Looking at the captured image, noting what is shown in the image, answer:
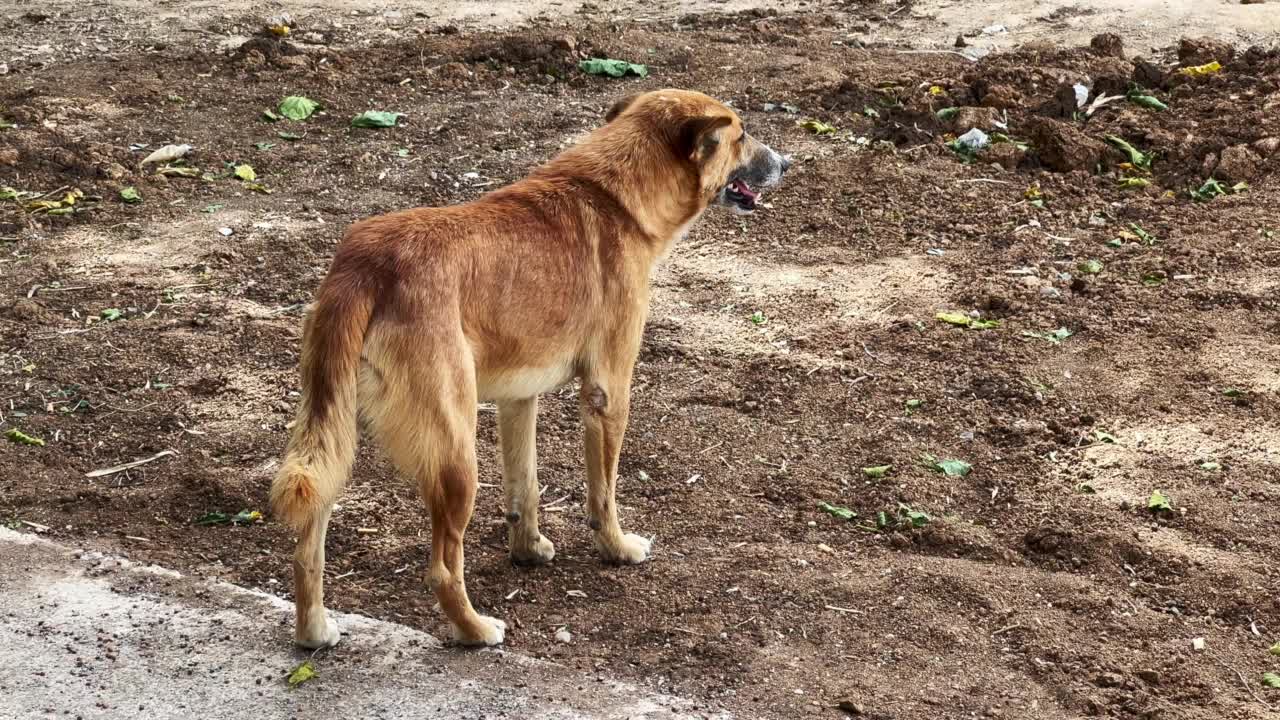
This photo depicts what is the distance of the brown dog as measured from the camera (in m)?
4.68

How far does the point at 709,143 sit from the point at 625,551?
5.14ft

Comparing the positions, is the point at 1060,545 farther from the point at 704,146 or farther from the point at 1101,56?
the point at 1101,56

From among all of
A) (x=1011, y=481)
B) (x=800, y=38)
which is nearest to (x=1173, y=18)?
(x=800, y=38)

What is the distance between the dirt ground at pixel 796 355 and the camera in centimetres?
538

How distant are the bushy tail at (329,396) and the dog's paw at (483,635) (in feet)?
2.24

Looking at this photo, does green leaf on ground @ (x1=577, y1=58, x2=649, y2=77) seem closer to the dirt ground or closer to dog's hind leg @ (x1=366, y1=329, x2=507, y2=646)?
the dirt ground

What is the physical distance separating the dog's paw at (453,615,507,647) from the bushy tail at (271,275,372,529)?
2.24ft

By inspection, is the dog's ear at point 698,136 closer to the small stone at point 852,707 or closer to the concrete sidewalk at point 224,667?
the concrete sidewalk at point 224,667

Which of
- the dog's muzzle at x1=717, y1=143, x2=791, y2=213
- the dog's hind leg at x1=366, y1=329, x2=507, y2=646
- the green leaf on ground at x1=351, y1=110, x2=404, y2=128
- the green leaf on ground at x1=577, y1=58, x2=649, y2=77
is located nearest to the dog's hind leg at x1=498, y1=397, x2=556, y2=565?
the dog's hind leg at x1=366, y1=329, x2=507, y2=646

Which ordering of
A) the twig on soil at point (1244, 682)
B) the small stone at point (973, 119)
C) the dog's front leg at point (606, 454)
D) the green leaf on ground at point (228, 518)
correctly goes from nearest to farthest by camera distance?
the twig on soil at point (1244, 682) → the dog's front leg at point (606, 454) → the green leaf on ground at point (228, 518) → the small stone at point (973, 119)

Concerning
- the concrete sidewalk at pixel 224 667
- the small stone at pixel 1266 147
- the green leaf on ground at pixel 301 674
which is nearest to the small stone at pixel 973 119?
the small stone at pixel 1266 147

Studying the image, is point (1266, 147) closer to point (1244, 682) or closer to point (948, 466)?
point (948, 466)

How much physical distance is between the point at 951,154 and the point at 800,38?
135 inches

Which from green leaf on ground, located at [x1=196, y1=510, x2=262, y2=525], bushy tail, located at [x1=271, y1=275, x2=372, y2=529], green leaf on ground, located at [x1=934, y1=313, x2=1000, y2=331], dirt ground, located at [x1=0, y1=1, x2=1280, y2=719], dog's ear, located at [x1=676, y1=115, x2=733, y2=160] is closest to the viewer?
bushy tail, located at [x1=271, y1=275, x2=372, y2=529]
